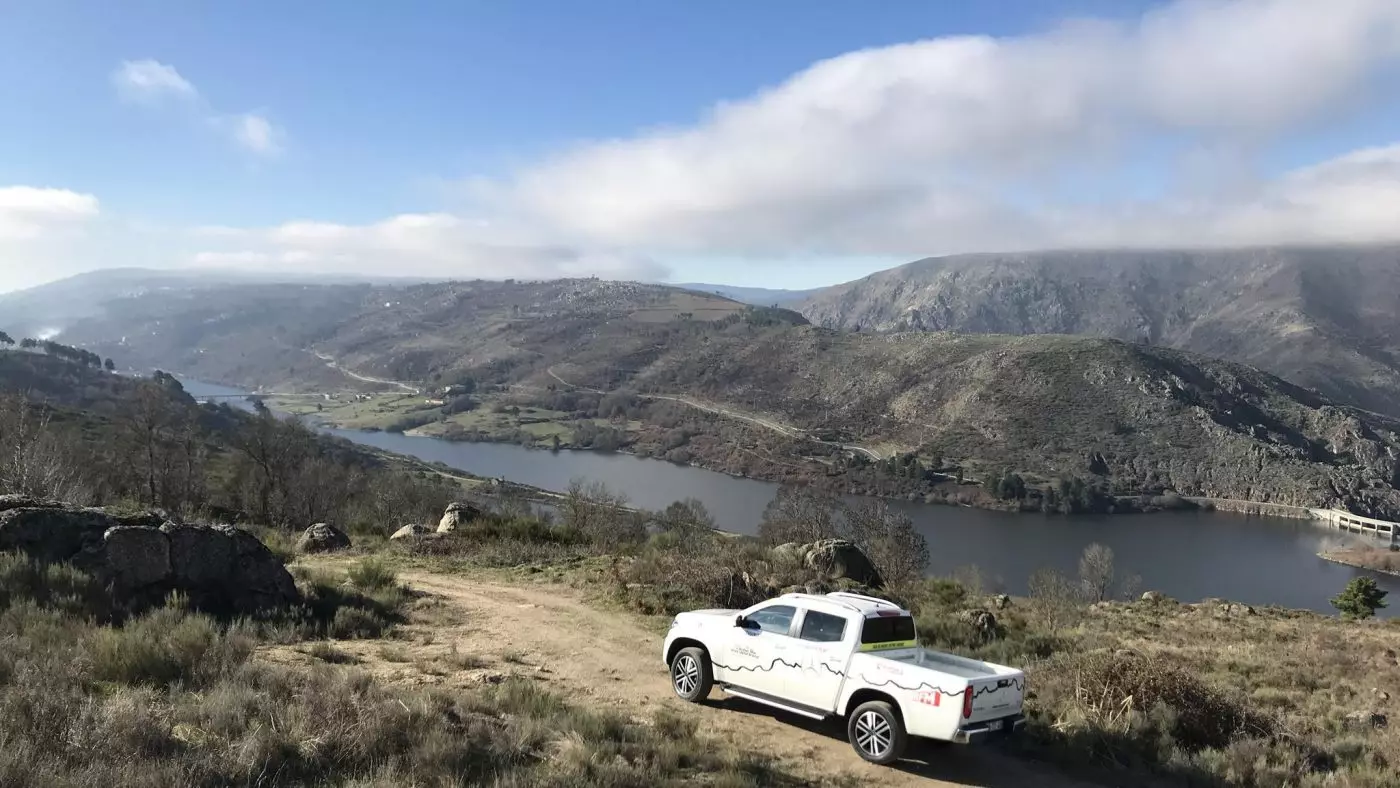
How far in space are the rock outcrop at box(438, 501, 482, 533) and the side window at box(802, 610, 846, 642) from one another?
1524cm

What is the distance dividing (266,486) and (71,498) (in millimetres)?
20751

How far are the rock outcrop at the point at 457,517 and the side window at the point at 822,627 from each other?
15238 millimetres

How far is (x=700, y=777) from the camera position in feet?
22.8

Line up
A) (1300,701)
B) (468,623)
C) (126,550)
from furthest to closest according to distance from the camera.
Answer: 1. (468,623)
2. (1300,701)
3. (126,550)

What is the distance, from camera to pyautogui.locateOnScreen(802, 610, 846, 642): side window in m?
8.77

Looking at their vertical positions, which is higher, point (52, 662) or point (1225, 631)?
point (52, 662)

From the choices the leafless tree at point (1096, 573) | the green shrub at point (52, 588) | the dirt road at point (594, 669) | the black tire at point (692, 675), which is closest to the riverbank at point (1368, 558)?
the leafless tree at point (1096, 573)

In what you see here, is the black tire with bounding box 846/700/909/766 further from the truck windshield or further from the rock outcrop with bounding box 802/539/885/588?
the rock outcrop with bounding box 802/539/885/588

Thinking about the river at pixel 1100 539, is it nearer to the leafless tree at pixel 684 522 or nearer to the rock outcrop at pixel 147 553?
the leafless tree at pixel 684 522

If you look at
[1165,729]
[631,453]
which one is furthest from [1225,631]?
[631,453]

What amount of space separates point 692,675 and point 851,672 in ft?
7.36

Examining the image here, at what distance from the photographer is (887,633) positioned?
875 centimetres

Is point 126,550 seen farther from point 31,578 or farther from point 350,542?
point 350,542

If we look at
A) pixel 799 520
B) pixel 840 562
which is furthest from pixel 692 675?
pixel 799 520
